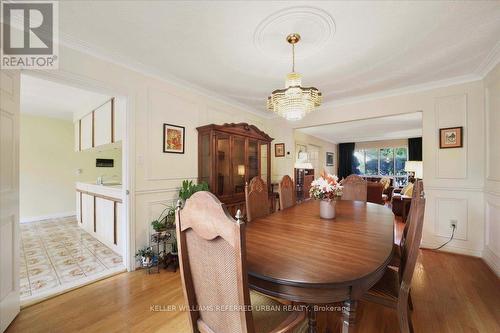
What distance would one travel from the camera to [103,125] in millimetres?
3154

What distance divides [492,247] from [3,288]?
4.66 metres

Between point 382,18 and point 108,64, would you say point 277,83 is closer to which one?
point 382,18

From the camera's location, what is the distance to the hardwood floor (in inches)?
60.3

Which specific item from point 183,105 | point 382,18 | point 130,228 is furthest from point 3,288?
point 382,18

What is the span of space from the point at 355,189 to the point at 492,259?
1.57 m

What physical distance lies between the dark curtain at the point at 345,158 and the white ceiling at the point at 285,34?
6468 millimetres

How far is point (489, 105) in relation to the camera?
8.24ft

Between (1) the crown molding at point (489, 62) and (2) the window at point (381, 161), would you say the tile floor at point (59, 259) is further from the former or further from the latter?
(2) the window at point (381, 161)

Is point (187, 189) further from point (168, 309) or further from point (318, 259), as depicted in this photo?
point (318, 259)

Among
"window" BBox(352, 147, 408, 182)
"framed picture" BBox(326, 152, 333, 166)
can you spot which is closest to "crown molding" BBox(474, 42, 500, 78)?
"framed picture" BBox(326, 152, 333, 166)

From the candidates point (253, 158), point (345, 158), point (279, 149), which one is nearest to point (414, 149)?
point (345, 158)

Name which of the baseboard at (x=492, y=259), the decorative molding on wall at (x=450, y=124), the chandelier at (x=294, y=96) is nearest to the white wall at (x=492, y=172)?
the baseboard at (x=492, y=259)

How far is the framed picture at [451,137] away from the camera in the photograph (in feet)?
8.97

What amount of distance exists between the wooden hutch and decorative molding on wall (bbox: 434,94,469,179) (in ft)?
8.44
